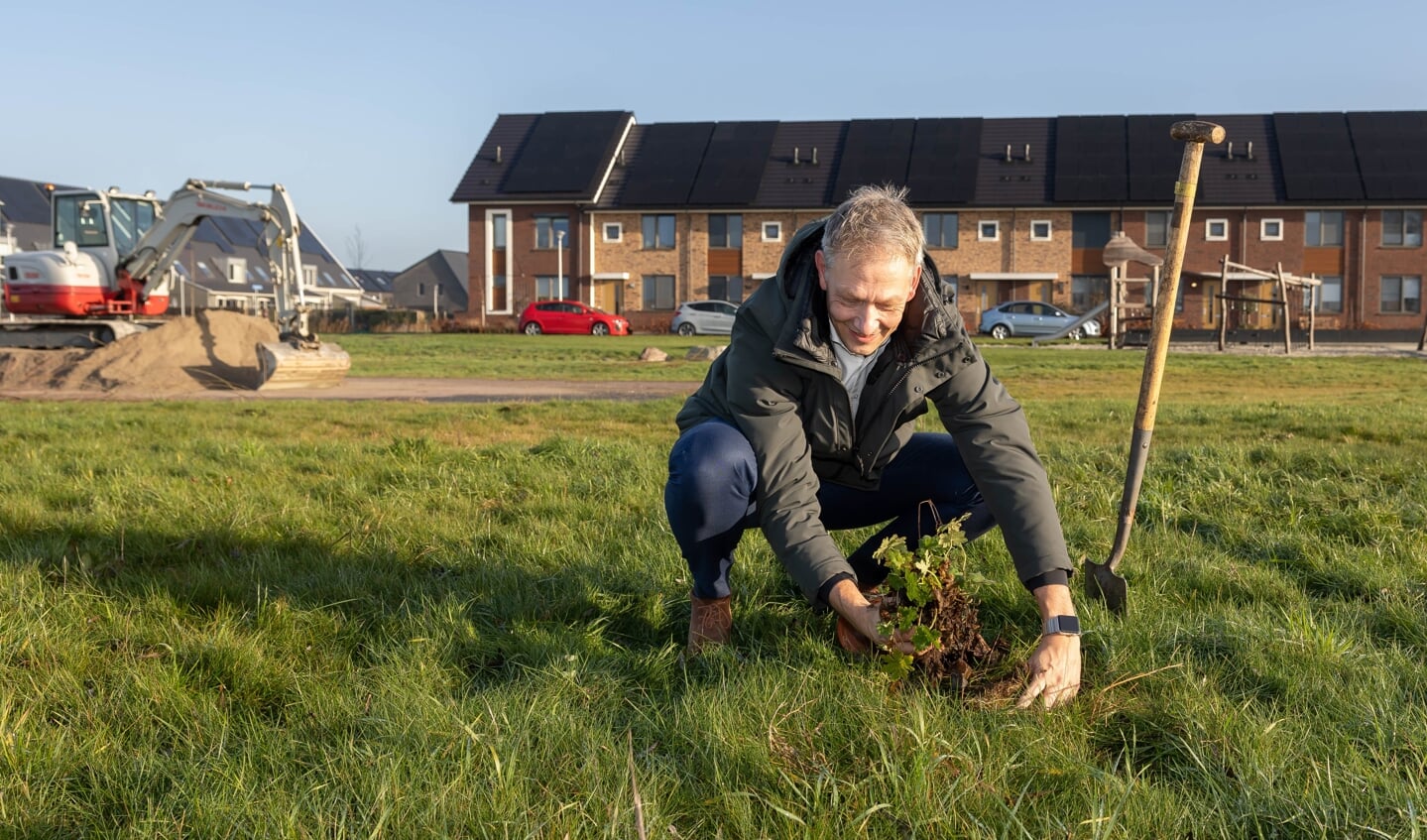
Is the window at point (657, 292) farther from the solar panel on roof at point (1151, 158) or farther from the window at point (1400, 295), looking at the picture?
the window at point (1400, 295)

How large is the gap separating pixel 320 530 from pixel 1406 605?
149 inches

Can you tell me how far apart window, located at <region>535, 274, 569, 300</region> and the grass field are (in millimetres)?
43528

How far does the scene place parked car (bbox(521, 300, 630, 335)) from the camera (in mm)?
43219

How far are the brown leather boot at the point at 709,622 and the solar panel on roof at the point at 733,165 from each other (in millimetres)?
44762

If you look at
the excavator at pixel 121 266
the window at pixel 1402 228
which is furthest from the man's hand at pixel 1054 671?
the window at pixel 1402 228

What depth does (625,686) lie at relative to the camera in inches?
112

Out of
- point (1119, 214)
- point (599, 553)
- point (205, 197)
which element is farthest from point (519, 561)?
point (1119, 214)

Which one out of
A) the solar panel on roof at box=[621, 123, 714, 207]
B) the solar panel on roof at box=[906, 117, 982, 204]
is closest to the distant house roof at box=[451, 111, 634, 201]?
the solar panel on roof at box=[621, 123, 714, 207]

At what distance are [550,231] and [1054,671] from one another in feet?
157

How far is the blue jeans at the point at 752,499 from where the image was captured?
319cm

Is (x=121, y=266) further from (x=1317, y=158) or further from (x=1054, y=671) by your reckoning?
(x=1317, y=158)

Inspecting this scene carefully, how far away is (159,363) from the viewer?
51.3ft

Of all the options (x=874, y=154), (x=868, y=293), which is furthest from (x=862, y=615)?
(x=874, y=154)

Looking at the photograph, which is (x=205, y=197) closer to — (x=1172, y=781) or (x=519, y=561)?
(x=519, y=561)
